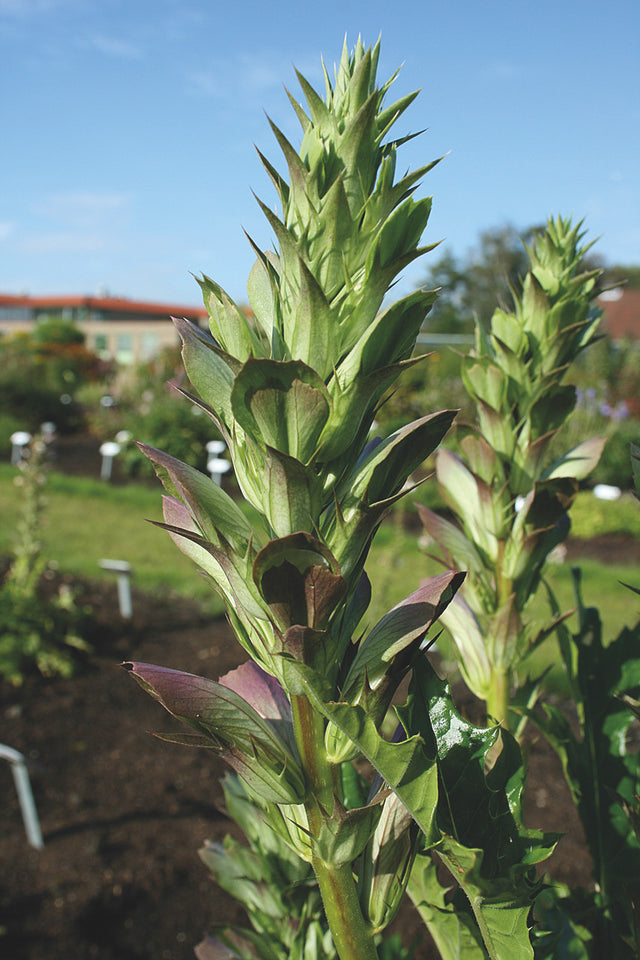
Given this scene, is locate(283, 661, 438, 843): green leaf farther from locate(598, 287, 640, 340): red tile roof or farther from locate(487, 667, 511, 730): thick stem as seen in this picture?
locate(598, 287, 640, 340): red tile roof

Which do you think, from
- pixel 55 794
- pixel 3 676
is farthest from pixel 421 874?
pixel 3 676

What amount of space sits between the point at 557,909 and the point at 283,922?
1.37 feet

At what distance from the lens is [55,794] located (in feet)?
13.9


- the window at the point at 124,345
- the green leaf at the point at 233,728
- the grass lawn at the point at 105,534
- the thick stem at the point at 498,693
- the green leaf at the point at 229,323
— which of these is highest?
the green leaf at the point at 229,323

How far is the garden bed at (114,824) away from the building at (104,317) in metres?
41.6

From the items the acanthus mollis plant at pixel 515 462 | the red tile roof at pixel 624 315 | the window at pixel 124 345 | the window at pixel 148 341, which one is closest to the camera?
the acanthus mollis plant at pixel 515 462

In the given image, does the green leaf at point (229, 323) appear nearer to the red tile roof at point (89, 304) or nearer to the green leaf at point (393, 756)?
the green leaf at point (393, 756)

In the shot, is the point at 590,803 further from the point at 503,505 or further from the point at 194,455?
the point at 194,455

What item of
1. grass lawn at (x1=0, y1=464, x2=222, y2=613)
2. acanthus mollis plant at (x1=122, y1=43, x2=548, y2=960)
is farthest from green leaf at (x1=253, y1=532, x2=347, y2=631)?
grass lawn at (x1=0, y1=464, x2=222, y2=613)

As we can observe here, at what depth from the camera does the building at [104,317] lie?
1853 inches

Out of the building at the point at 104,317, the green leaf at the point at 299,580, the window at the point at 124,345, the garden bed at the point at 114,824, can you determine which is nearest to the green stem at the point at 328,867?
the green leaf at the point at 299,580

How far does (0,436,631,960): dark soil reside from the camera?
10.6ft

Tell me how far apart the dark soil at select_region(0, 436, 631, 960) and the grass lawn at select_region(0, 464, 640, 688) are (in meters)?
1.26

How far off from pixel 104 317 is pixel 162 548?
183ft
